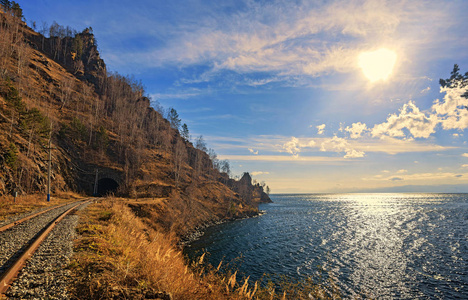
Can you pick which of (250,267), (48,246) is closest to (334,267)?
(250,267)

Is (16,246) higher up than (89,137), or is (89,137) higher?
(89,137)

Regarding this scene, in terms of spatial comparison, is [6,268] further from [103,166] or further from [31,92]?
[31,92]

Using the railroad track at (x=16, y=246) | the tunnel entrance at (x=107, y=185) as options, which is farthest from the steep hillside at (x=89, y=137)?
the railroad track at (x=16, y=246)

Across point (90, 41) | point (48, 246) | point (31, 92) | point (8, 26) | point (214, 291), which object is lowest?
point (214, 291)

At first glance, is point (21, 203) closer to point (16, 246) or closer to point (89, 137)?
point (16, 246)

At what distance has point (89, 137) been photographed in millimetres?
73250

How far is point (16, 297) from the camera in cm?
617

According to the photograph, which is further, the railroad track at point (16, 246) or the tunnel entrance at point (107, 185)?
the tunnel entrance at point (107, 185)

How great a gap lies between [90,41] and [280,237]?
151172 millimetres

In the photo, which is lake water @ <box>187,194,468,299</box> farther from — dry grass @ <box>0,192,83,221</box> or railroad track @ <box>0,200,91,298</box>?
dry grass @ <box>0,192,83,221</box>

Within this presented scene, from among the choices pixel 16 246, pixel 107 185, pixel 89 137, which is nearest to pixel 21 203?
pixel 16 246

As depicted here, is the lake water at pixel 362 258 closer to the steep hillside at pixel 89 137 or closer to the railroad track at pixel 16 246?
the steep hillside at pixel 89 137

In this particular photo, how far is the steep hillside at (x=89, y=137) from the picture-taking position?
133 ft

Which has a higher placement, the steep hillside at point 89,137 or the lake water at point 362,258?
the steep hillside at point 89,137
